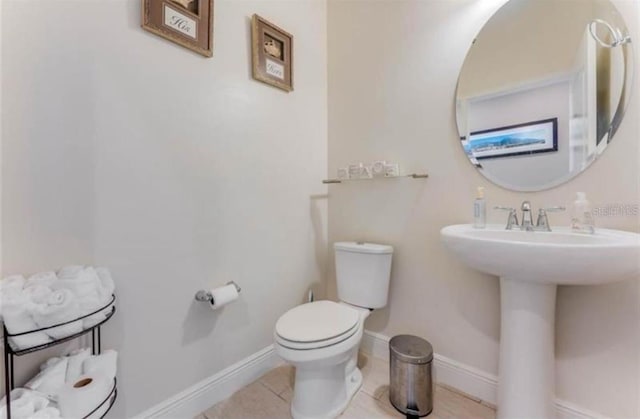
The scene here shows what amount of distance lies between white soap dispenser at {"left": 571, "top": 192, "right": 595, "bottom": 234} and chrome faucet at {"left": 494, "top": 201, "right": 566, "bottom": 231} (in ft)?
0.19

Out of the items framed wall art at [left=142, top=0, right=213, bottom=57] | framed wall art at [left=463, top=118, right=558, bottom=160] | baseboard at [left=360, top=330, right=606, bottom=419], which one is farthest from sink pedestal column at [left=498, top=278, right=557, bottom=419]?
framed wall art at [left=142, top=0, right=213, bottom=57]

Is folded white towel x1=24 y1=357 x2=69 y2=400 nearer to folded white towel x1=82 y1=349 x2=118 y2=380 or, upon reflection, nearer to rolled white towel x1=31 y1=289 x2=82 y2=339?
folded white towel x1=82 y1=349 x2=118 y2=380

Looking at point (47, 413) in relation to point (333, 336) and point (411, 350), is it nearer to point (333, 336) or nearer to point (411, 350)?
point (333, 336)

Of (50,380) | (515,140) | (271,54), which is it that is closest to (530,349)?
(515,140)

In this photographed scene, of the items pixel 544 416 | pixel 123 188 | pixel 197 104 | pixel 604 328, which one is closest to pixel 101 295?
pixel 123 188

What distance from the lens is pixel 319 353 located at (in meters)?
1.12

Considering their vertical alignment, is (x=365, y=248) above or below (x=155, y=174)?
below

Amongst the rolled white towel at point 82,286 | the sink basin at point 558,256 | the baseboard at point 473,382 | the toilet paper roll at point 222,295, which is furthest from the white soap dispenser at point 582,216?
the rolled white towel at point 82,286

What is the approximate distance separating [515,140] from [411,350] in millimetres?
1063

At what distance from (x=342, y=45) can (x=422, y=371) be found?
1.93 meters

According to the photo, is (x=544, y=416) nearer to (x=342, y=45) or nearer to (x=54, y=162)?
(x=54, y=162)

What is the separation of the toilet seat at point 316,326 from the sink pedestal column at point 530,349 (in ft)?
2.02

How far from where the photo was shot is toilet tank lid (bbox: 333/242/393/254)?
156cm

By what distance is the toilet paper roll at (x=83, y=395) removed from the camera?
77 cm
